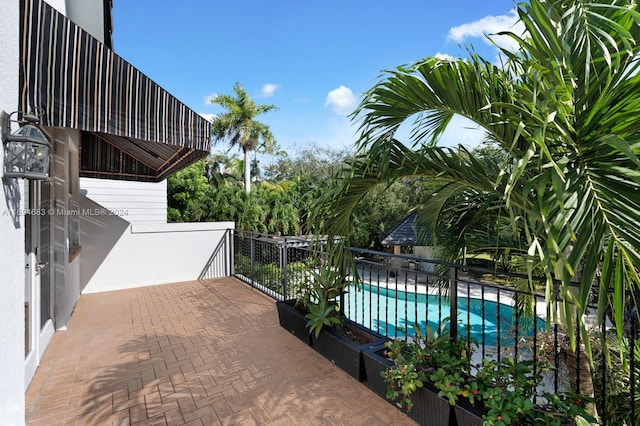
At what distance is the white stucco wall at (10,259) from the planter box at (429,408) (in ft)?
9.21

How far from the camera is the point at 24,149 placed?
2129mm

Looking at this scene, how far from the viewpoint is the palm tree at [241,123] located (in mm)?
19656

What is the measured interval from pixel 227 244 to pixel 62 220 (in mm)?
4009

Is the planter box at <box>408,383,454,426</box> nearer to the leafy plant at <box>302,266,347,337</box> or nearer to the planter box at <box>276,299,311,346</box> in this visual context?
the leafy plant at <box>302,266,347,337</box>

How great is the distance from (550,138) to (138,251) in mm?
7968

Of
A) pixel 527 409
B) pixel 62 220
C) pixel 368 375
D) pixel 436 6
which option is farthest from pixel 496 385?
pixel 436 6

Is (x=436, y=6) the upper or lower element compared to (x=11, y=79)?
upper

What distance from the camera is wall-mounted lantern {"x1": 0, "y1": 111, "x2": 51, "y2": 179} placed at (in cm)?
205

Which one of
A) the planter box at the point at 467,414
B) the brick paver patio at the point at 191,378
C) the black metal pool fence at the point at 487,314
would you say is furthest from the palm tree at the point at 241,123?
the planter box at the point at 467,414

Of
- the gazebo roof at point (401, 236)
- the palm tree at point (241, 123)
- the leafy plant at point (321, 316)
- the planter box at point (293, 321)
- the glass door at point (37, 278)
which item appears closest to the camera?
the glass door at point (37, 278)

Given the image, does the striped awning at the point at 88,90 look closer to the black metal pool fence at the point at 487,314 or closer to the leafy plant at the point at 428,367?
the black metal pool fence at the point at 487,314

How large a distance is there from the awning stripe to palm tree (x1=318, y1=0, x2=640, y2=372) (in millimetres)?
1846

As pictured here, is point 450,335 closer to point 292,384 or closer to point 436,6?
point 292,384

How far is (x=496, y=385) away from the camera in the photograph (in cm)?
239
